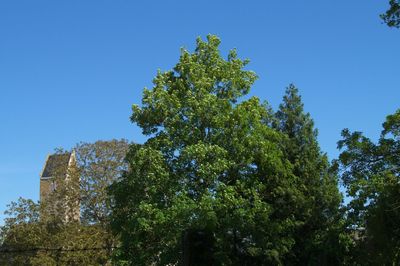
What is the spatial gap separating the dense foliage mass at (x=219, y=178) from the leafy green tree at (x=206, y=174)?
51 mm

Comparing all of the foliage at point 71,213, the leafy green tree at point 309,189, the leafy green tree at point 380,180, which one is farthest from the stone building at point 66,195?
the leafy green tree at point 380,180

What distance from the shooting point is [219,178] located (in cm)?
2791

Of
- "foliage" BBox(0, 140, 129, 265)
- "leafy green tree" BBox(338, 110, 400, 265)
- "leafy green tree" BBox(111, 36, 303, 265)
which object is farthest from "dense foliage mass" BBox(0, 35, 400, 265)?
"foliage" BBox(0, 140, 129, 265)

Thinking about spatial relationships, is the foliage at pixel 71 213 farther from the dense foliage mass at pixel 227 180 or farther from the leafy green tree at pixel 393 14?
the leafy green tree at pixel 393 14

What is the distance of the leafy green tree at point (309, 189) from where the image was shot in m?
28.0

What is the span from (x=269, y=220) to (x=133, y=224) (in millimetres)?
6459

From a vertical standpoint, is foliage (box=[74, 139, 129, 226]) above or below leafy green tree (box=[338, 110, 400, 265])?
above

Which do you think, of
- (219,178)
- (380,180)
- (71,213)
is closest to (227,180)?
(219,178)

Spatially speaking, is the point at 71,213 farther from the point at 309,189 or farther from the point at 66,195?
the point at 309,189

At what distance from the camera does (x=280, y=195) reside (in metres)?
29.2

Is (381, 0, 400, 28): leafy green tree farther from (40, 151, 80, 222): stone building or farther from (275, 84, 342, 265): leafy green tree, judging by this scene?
(40, 151, 80, 222): stone building

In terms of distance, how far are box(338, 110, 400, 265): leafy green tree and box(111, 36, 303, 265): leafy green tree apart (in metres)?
8.20

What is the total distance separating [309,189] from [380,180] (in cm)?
1165

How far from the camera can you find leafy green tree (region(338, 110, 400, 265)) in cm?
1686
